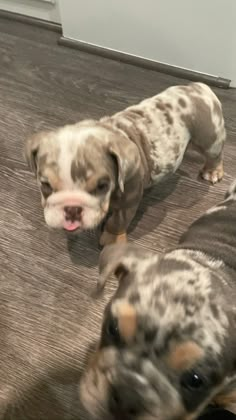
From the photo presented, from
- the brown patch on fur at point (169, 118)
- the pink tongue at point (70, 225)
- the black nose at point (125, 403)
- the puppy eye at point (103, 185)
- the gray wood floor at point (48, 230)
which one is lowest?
the gray wood floor at point (48, 230)

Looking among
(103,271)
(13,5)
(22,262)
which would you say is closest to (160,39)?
(13,5)

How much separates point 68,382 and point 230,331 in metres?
0.81

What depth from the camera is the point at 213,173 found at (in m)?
2.58

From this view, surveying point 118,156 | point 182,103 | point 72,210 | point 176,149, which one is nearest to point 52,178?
point 72,210

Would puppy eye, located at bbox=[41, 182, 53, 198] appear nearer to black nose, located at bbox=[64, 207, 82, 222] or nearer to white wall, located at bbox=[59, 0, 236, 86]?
black nose, located at bbox=[64, 207, 82, 222]

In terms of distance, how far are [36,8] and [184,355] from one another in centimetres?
304

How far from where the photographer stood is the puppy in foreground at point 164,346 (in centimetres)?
128

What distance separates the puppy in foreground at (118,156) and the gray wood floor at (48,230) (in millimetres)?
183

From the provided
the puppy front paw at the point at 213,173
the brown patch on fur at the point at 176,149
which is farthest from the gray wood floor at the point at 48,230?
the brown patch on fur at the point at 176,149

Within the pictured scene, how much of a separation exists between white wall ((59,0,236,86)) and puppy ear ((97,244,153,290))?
183cm

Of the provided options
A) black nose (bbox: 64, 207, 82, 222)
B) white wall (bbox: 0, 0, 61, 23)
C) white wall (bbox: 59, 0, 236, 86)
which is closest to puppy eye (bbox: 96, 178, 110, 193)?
black nose (bbox: 64, 207, 82, 222)

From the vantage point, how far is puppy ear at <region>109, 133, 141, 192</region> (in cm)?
196

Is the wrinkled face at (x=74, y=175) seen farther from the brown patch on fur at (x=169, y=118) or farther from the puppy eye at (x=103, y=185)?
the brown patch on fur at (x=169, y=118)

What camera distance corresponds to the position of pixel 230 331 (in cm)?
134
